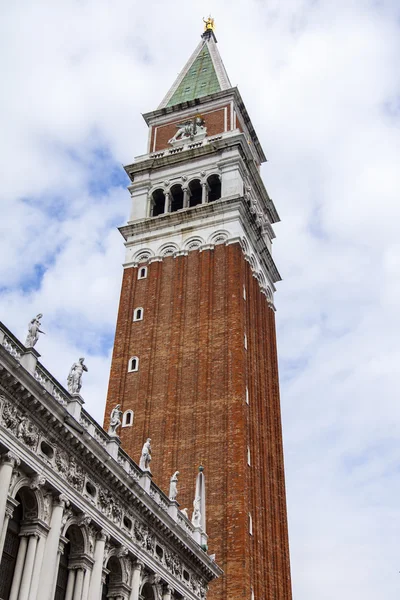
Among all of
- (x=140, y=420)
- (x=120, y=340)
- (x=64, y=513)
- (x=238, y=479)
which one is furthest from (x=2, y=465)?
(x=120, y=340)

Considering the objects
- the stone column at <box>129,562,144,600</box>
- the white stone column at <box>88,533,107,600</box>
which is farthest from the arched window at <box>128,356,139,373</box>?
the white stone column at <box>88,533,107,600</box>

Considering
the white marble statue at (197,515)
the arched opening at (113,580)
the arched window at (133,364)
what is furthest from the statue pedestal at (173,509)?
the arched window at (133,364)

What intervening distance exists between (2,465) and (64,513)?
371 centimetres

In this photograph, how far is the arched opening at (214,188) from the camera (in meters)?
62.5

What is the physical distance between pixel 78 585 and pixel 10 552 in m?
3.47

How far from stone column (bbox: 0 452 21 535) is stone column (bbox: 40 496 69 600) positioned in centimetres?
252

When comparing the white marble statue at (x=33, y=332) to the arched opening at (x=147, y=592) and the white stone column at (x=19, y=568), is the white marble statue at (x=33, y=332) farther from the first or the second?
the arched opening at (x=147, y=592)

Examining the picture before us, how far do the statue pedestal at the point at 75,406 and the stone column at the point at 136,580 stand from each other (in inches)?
257

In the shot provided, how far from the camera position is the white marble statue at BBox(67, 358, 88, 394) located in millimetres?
30531

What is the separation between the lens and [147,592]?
32812 mm

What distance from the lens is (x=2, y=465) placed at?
2464cm

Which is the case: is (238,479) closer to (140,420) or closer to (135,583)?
(140,420)

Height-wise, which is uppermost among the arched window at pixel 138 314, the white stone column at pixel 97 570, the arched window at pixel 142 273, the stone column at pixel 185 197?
the stone column at pixel 185 197

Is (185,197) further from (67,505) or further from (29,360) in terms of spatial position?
(67,505)
